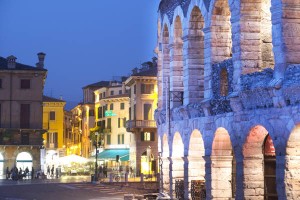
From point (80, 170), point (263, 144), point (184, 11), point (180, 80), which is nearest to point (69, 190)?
point (180, 80)

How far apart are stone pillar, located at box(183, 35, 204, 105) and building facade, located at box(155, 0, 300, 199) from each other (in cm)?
4

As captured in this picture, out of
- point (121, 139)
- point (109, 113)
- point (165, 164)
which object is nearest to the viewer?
point (165, 164)

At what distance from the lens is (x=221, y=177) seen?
27.2m

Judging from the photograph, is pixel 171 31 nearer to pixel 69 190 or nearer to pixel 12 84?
pixel 69 190

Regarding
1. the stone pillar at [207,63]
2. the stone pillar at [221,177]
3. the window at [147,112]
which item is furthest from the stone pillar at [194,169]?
the window at [147,112]

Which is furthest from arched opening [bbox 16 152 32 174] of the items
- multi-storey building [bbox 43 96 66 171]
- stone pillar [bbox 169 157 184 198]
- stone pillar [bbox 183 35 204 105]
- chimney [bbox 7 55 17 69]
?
stone pillar [bbox 183 35 204 105]

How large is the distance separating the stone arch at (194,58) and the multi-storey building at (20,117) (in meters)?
43.4

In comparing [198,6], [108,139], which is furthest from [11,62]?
[198,6]

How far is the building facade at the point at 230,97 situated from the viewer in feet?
68.7

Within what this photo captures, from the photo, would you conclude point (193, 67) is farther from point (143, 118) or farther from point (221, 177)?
point (143, 118)

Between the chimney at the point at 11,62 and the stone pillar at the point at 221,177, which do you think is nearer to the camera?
the stone pillar at the point at 221,177

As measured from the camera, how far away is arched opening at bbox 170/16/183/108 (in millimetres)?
32938

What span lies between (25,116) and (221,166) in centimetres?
4717

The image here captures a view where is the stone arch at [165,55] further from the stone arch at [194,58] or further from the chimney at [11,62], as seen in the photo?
the chimney at [11,62]
